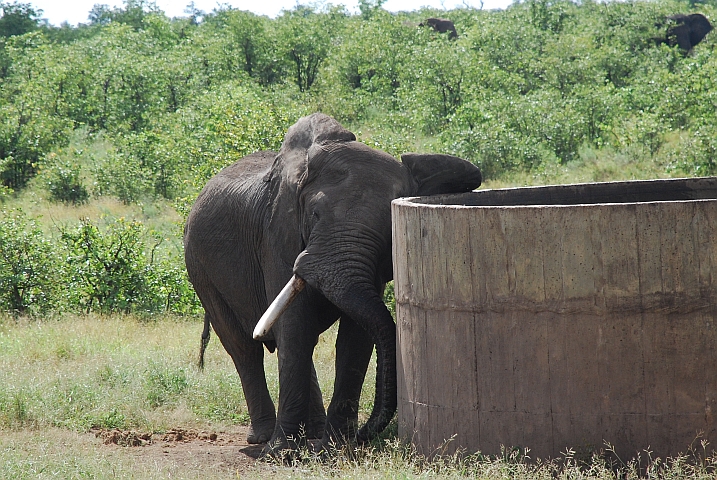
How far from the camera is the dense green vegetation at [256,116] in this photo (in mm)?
11727

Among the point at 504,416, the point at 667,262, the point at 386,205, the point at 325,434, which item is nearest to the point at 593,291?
the point at 667,262

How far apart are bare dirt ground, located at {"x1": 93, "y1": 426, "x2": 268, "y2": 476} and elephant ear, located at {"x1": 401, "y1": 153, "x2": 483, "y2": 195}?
199 centimetres

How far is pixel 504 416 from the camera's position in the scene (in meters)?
4.90

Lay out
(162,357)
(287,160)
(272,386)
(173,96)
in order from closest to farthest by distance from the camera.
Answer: (287,160) → (272,386) → (162,357) → (173,96)

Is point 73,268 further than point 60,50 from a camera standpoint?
No

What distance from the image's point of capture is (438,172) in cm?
634

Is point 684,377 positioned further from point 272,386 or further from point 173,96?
point 173,96

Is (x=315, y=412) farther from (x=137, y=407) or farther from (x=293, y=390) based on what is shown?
(x=137, y=407)

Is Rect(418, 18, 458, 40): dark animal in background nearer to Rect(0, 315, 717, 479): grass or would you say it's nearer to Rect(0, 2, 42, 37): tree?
Rect(0, 2, 42, 37): tree

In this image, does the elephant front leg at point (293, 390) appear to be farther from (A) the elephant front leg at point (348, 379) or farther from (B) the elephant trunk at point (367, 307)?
(B) the elephant trunk at point (367, 307)

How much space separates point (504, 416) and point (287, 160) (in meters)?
2.44

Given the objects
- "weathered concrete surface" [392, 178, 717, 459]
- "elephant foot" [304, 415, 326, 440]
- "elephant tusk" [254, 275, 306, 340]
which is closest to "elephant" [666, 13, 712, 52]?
"elephant foot" [304, 415, 326, 440]

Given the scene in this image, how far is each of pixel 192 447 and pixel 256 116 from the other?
7.35m

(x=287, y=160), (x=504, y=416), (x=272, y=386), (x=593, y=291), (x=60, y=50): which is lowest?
(x=272, y=386)
